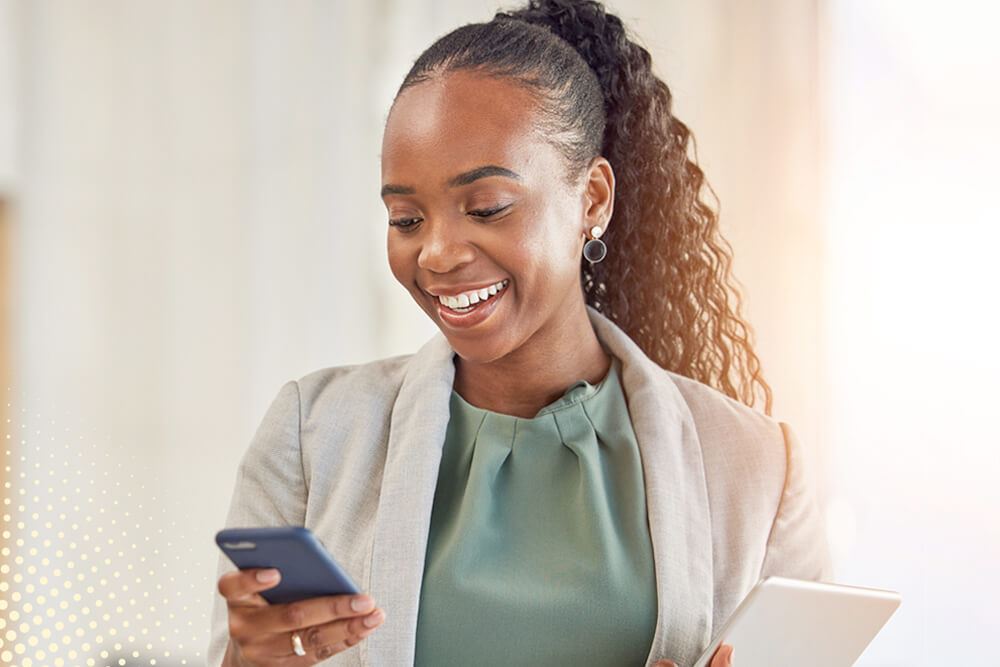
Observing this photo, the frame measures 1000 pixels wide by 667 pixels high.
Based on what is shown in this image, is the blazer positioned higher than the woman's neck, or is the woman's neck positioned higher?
the woman's neck

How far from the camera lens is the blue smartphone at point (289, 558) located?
1.01 meters

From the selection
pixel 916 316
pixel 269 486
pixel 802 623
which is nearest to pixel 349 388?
pixel 269 486

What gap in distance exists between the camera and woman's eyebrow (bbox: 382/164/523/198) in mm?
1340

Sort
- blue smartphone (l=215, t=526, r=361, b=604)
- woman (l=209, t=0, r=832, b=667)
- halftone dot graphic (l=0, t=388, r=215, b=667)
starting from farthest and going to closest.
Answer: halftone dot graphic (l=0, t=388, r=215, b=667) < woman (l=209, t=0, r=832, b=667) < blue smartphone (l=215, t=526, r=361, b=604)

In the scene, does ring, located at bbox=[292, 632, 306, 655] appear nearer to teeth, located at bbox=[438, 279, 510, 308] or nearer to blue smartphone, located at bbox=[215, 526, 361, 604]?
blue smartphone, located at bbox=[215, 526, 361, 604]

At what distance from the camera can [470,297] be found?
1.36 meters

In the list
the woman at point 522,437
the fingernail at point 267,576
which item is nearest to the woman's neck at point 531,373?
the woman at point 522,437

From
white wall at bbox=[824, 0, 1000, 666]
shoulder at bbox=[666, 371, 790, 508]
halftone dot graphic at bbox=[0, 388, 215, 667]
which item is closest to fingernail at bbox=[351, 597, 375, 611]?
shoulder at bbox=[666, 371, 790, 508]

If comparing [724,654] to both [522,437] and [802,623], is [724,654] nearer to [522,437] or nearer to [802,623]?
[802,623]

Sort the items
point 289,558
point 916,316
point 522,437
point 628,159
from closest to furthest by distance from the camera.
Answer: point 289,558
point 522,437
point 628,159
point 916,316

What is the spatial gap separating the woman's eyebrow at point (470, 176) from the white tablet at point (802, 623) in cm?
52

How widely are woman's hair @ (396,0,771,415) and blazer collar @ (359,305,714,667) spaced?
176 millimetres

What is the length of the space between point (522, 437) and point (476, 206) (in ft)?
1.01

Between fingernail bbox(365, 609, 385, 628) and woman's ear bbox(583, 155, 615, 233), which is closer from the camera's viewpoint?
fingernail bbox(365, 609, 385, 628)
